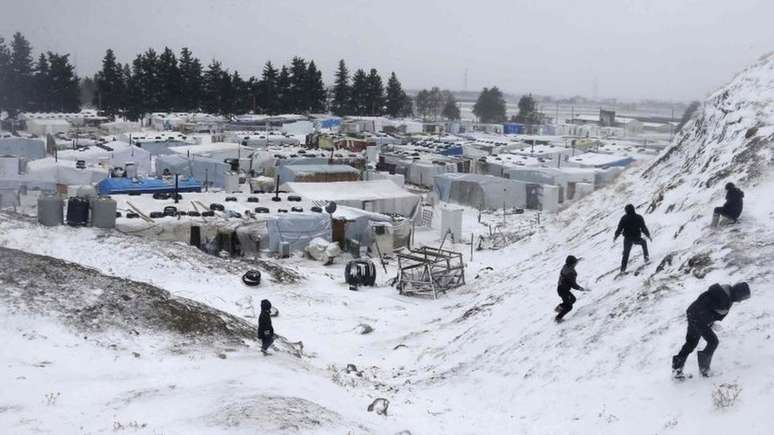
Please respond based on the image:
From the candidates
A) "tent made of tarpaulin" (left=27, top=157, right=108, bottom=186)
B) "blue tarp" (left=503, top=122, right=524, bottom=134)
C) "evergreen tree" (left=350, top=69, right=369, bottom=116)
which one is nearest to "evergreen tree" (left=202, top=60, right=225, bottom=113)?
"evergreen tree" (left=350, top=69, right=369, bottom=116)

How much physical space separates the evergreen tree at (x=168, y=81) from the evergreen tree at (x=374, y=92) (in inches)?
1016

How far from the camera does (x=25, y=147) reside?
48.8 metres

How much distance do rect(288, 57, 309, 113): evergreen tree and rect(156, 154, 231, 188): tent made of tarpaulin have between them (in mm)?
50907

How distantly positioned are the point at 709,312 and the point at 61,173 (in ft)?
112

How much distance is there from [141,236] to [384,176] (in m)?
22.1

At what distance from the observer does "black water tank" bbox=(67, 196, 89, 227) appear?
22016mm

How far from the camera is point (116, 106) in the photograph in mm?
84938

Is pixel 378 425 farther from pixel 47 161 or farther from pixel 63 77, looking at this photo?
pixel 63 77

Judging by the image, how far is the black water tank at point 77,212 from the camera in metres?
22.0

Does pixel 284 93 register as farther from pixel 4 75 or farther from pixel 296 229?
pixel 296 229

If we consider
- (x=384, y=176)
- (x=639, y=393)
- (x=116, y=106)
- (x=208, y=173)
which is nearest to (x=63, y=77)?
(x=116, y=106)

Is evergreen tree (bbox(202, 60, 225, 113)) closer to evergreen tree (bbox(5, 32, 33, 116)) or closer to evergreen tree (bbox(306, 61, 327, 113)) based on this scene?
evergreen tree (bbox(306, 61, 327, 113))

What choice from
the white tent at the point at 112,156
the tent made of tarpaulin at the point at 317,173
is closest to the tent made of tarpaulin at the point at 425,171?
the tent made of tarpaulin at the point at 317,173

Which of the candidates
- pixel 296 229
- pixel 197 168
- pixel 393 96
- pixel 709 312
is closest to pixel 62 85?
pixel 393 96
